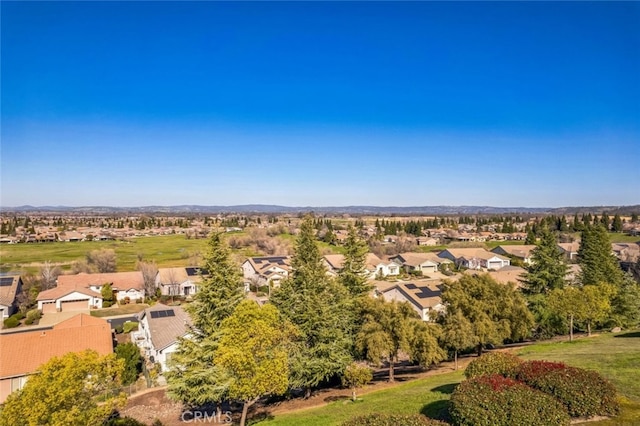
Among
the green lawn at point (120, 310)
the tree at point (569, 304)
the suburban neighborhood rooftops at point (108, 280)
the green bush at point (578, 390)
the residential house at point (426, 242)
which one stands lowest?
the green lawn at point (120, 310)

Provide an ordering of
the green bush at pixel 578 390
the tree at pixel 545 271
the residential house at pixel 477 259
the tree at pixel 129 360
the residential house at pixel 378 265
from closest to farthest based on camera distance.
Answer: the green bush at pixel 578 390 → the tree at pixel 129 360 → the tree at pixel 545 271 → the residential house at pixel 378 265 → the residential house at pixel 477 259

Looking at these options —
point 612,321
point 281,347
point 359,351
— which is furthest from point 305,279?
point 612,321

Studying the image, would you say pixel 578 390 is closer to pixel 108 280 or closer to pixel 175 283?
pixel 175 283

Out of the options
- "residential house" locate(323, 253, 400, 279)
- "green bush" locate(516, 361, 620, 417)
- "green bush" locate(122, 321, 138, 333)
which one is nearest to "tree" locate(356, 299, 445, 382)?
"green bush" locate(516, 361, 620, 417)

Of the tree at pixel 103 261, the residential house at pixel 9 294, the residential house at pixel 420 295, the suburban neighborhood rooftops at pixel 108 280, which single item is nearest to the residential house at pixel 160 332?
the residential house at pixel 9 294

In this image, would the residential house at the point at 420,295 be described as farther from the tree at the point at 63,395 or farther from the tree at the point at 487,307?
the tree at the point at 63,395

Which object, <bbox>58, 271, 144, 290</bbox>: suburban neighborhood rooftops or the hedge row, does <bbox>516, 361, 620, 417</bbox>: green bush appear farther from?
<bbox>58, 271, 144, 290</bbox>: suburban neighborhood rooftops

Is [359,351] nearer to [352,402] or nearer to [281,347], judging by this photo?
[352,402]

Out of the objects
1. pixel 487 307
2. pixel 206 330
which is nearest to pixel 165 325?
pixel 206 330
